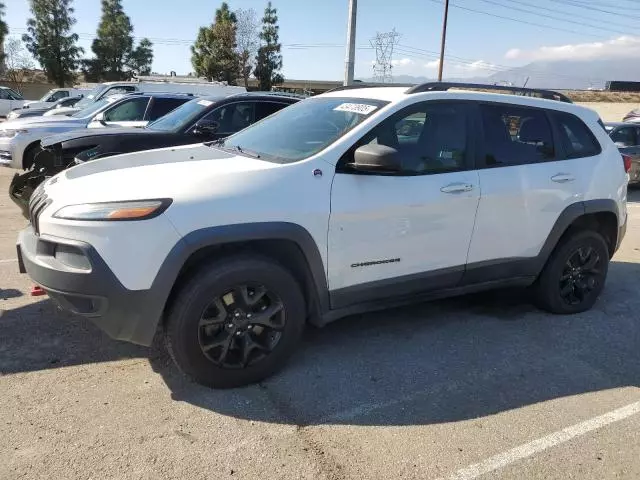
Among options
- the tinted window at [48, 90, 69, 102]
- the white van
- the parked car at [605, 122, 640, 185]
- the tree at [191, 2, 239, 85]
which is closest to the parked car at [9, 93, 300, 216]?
the white van

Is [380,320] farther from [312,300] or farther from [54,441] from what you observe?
[54,441]

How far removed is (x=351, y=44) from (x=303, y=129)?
445 inches

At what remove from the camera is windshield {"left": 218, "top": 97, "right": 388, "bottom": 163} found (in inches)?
144

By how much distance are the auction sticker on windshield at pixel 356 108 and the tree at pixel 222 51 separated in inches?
1757

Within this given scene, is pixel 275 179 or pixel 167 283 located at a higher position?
pixel 275 179

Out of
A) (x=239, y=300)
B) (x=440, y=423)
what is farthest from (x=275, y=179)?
(x=440, y=423)

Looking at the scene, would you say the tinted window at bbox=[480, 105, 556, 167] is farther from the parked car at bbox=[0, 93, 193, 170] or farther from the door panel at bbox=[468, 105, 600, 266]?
the parked car at bbox=[0, 93, 193, 170]

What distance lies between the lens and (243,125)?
808 cm

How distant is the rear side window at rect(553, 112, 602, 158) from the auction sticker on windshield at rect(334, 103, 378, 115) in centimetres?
178

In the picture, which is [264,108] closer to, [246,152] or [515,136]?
[246,152]

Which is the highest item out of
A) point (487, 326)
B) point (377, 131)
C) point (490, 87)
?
point (490, 87)

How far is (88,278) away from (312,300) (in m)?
1.34

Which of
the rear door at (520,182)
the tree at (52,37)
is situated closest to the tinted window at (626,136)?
the rear door at (520,182)

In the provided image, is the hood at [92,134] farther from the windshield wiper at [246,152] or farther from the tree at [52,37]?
the tree at [52,37]
